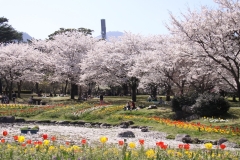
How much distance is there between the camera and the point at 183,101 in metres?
26.3

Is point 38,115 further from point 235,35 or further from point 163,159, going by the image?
point 163,159

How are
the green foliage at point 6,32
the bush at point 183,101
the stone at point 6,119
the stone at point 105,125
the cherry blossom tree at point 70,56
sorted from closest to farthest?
1. the stone at point 105,125
2. the stone at point 6,119
3. the bush at point 183,101
4. the cherry blossom tree at point 70,56
5. the green foliage at point 6,32

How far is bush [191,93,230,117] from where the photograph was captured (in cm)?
2327

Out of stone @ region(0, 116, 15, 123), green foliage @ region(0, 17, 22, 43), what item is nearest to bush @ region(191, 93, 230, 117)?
stone @ region(0, 116, 15, 123)

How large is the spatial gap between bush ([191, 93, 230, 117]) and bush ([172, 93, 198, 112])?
7.57ft

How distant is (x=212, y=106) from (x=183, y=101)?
3.39 meters

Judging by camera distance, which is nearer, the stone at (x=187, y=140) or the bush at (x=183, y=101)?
the stone at (x=187, y=140)

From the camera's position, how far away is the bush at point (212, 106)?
76.3ft

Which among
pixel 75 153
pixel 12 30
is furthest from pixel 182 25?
pixel 12 30

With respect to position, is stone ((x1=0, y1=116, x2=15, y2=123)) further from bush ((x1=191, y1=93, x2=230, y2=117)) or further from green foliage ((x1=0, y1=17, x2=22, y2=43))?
green foliage ((x1=0, y1=17, x2=22, y2=43))

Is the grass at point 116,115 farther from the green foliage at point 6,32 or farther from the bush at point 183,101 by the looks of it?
the green foliage at point 6,32

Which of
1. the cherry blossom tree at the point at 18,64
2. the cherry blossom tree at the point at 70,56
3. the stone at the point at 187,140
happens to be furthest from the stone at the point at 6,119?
the cherry blossom tree at the point at 18,64

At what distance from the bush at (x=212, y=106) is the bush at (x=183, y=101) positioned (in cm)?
231

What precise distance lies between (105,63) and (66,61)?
26.7 feet
